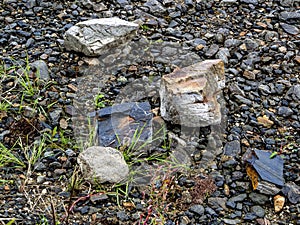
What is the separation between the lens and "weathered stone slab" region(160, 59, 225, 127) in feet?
11.8

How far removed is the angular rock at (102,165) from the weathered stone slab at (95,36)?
0.98 metres

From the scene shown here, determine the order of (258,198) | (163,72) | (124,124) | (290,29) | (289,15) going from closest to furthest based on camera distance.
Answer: (258,198)
(124,124)
(163,72)
(290,29)
(289,15)

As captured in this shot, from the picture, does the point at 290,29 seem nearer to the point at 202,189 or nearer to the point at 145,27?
the point at 145,27

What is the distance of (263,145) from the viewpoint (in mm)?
3635

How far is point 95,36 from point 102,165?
115 centimetres

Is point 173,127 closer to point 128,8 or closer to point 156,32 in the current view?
point 156,32

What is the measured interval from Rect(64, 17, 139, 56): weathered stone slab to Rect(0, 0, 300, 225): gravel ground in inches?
4.2

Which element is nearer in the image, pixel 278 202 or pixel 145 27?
pixel 278 202

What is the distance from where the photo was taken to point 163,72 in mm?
4098

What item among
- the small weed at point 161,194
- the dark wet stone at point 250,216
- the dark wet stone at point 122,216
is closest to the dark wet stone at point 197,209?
the small weed at point 161,194

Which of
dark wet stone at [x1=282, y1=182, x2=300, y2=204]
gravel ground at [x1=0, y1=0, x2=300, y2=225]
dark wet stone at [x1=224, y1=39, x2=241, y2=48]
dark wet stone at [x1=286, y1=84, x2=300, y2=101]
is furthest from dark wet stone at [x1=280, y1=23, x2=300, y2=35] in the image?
dark wet stone at [x1=282, y1=182, x2=300, y2=204]

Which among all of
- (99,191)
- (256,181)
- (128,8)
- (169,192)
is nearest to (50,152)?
(99,191)

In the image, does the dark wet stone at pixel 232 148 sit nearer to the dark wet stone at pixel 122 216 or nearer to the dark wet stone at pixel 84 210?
the dark wet stone at pixel 122 216

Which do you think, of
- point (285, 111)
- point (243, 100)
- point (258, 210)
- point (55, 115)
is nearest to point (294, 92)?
point (285, 111)
